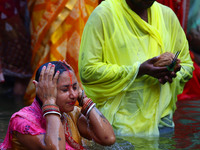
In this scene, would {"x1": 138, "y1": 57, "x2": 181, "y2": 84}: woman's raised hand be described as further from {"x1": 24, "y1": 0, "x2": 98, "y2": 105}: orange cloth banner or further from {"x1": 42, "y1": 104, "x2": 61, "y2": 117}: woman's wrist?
{"x1": 24, "y1": 0, "x2": 98, "y2": 105}: orange cloth banner

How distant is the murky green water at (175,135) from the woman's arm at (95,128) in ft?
0.91

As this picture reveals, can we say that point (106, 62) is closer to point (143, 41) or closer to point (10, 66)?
point (143, 41)

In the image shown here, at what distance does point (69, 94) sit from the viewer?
11.5 feet

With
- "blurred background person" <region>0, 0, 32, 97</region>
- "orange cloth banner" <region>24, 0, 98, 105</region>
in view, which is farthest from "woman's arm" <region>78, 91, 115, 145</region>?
"blurred background person" <region>0, 0, 32, 97</region>

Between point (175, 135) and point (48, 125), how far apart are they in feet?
6.03

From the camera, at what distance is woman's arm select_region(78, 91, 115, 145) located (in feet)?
12.1

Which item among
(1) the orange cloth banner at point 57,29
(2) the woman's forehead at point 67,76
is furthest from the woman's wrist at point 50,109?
(1) the orange cloth banner at point 57,29

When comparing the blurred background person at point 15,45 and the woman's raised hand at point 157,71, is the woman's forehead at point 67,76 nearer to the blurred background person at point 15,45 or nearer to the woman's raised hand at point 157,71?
the woman's raised hand at point 157,71

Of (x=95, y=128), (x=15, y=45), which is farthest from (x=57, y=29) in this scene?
(x=95, y=128)

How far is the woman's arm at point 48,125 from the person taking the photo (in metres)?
3.33

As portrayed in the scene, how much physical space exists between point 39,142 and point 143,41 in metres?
1.82

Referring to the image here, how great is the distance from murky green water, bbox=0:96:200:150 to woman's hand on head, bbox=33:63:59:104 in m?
0.76

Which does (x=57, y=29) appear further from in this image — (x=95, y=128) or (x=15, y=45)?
(x=95, y=128)

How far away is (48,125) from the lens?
339cm
